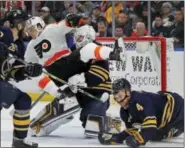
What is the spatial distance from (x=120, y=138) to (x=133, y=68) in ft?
6.02

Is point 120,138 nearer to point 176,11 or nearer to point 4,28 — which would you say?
point 4,28

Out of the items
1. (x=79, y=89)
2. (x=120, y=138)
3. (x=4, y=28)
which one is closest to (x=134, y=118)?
(x=120, y=138)

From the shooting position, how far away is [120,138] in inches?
154

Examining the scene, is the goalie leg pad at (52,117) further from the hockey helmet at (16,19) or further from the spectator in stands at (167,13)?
the spectator in stands at (167,13)

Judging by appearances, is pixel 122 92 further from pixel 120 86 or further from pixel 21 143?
pixel 21 143

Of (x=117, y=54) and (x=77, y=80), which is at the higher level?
(x=117, y=54)

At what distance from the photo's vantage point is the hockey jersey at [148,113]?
A: 12.3ft

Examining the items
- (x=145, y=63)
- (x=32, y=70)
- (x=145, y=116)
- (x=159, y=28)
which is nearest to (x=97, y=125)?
(x=145, y=116)

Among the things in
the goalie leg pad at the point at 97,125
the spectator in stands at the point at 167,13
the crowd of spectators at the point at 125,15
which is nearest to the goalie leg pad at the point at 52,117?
the goalie leg pad at the point at 97,125

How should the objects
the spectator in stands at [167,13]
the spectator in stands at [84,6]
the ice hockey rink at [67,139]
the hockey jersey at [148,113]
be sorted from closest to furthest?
the hockey jersey at [148,113], the ice hockey rink at [67,139], the spectator in stands at [167,13], the spectator in stands at [84,6]

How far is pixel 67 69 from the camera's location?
4395 mm

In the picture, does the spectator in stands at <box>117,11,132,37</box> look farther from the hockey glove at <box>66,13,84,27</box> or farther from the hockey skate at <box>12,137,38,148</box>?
the hockey skate at <box>12,137,38,148</box>

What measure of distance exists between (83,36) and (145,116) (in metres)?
0.77

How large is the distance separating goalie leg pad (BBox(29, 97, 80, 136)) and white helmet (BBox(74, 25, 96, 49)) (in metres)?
0.37
